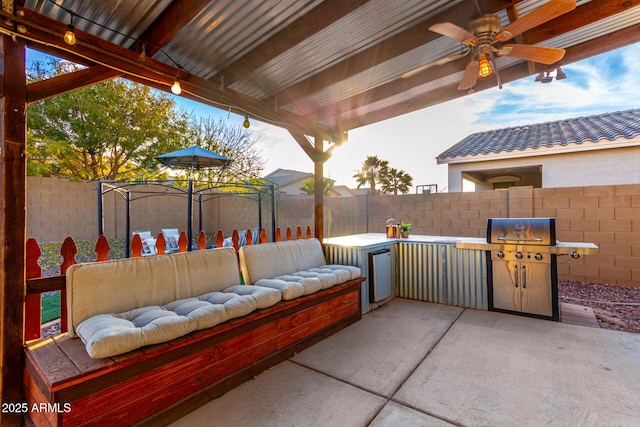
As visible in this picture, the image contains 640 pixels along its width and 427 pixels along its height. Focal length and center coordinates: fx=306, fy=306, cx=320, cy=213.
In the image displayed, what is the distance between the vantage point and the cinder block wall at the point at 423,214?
15.5 ft

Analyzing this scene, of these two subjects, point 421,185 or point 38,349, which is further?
point 421,185

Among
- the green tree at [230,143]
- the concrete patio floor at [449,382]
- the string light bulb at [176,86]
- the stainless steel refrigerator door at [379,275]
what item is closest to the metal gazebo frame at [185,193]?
the stainless steel refrigerator door at [379,275]

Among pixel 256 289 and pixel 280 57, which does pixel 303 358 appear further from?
pixel 280 57

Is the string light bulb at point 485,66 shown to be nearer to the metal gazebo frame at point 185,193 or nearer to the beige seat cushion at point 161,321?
the beige seat cushion at point 161,321

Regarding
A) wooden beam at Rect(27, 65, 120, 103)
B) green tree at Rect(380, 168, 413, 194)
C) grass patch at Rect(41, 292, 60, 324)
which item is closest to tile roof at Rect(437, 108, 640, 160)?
green tree at Rect(380, 168, 413, 194)

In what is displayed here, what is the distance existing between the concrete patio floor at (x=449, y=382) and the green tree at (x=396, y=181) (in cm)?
1322

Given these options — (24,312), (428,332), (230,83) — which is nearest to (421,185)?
(428,332)

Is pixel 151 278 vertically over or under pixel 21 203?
under

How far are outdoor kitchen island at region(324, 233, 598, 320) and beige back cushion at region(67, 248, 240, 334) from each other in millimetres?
1733

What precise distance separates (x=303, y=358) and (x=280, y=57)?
288 centimetres

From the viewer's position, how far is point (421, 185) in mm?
10844

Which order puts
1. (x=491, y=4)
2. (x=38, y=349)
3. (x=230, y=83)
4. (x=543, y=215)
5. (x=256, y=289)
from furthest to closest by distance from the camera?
1. (x=543, y=215)
2. (x=230, y=83)
3. (x=256, y=289)
4. (x=491, y=4)
5. (x=38, y=349)

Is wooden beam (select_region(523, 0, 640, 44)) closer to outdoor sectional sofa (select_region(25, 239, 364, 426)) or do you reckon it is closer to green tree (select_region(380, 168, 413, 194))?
outdoor sectional sofa (select_region(25, 239, 364, 426))

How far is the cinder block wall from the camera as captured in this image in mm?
4711
